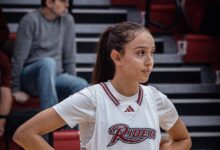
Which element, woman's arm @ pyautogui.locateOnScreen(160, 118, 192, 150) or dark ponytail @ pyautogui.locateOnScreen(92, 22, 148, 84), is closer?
dark ponytail @ pyautogui.locateOnScreen(92, 22, 148, 84)

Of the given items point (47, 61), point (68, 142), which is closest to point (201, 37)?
point (47, 61)

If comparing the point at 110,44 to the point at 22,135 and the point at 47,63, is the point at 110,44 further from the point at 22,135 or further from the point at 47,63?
the point at 47,63

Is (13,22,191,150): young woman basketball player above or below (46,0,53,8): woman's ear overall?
above

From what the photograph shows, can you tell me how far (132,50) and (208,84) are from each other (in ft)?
9.24

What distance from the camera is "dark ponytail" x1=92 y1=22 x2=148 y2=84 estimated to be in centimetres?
185

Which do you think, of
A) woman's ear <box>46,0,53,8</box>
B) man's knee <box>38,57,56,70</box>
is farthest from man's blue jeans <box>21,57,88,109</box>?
woman's ear <box>46,0,53,8</box>

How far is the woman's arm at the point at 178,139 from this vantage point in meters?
2.01

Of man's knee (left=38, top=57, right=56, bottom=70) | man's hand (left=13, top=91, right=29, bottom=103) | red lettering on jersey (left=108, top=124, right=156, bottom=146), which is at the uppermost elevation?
red lettering on jersey (left=108, top=124, right=156, bottom=146)

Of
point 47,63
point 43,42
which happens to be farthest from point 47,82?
point 43,42

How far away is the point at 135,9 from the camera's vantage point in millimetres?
5012

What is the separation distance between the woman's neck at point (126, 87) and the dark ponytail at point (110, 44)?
0.28 feet

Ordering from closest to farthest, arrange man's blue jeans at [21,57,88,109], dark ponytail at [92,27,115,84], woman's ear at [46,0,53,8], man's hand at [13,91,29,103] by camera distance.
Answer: dark ponytail at [92,27,115,84]
man's blue jeans at [21,57,88,109]
man's hand at [13,91,29,103]
woman's ear at [46,0,53,8]

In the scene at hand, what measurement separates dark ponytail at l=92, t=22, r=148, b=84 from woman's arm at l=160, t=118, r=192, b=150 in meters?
0.30

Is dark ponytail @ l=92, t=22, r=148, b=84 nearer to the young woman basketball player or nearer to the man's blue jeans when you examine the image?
the young woman basketball player
